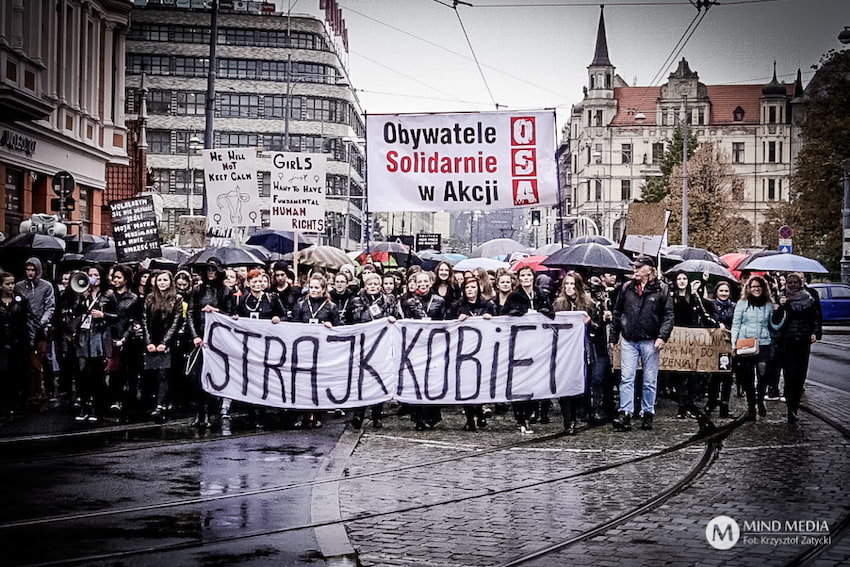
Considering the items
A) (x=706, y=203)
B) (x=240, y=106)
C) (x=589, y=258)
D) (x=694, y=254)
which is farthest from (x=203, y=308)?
(x=240, y=106)

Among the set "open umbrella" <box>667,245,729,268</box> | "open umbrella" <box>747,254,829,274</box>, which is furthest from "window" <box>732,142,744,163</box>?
"open umbrella" <box>747,254,829,274</box>

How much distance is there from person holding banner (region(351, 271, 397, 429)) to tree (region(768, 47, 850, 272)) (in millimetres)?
48045

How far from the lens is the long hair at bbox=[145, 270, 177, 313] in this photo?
13.6 metres

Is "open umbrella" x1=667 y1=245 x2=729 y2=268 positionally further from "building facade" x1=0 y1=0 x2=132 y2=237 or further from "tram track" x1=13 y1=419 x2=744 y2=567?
"building facade" x1=0 y1=0 x2=132 y2=237

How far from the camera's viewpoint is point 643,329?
1301 centimetres

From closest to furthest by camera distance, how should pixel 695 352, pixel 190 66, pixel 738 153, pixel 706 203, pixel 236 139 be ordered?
pixel 695 352 → pixel 706 203 → pixel 190 66 → pixel 236 139 → pixel 738 153

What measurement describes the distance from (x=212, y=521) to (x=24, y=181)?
21080 millimetres

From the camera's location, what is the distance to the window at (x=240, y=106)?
292 feet

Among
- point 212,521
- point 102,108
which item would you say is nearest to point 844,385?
point 212,521

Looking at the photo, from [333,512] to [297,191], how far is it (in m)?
10.5

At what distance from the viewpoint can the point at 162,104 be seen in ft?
287

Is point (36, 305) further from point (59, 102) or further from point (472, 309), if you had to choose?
point (59, 102)

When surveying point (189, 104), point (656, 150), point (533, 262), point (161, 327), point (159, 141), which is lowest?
point (161, 327)

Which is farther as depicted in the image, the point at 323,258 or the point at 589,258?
the point at 323,258
